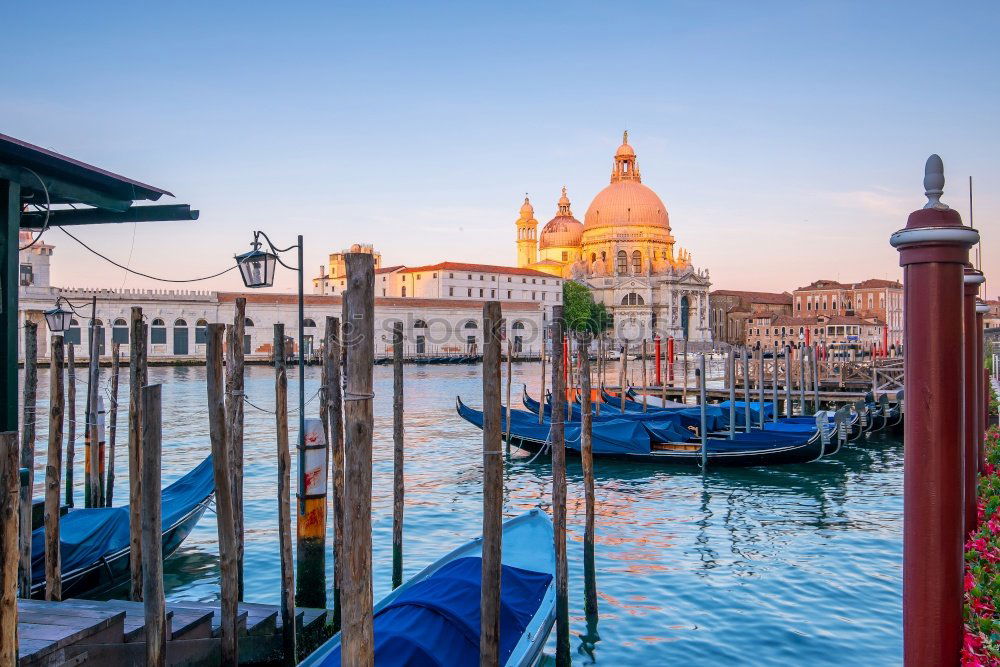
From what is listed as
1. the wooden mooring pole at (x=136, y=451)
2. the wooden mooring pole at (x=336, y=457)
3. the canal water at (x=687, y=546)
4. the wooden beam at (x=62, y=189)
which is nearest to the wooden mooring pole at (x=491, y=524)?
the wooden mooring pole at (x=336, y=457)

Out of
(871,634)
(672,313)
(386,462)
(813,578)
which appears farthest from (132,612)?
(672,313)

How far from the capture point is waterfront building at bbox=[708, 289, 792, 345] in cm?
6309

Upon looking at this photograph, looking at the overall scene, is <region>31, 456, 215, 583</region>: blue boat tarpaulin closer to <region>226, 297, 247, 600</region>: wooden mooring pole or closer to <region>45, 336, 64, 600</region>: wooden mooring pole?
<region>45, 336, 64, 600</region>: wooden mooring pole

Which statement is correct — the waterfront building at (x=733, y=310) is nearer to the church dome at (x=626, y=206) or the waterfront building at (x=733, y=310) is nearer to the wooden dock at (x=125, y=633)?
the church dome at (x=626, y=206)

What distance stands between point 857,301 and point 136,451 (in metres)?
59.8

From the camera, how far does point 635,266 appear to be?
186ft

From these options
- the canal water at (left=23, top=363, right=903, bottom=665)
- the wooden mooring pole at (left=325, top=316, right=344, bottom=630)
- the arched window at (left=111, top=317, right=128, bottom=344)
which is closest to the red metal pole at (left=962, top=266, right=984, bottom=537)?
the canal water at (left=23, top=363, right=903, bottom=665)

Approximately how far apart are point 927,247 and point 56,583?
15.0 feet

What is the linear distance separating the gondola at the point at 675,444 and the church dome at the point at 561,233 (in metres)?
49.1

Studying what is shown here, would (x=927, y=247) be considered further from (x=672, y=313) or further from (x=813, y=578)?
(x=672, y=313)

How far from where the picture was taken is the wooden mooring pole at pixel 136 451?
4613 millimetres

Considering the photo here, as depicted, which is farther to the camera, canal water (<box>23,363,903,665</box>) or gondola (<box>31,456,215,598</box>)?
canal water (<box>23,363,903,665</box>)

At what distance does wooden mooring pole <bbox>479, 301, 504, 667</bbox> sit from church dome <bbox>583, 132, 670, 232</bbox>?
5367 cm

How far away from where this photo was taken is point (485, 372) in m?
3.83
